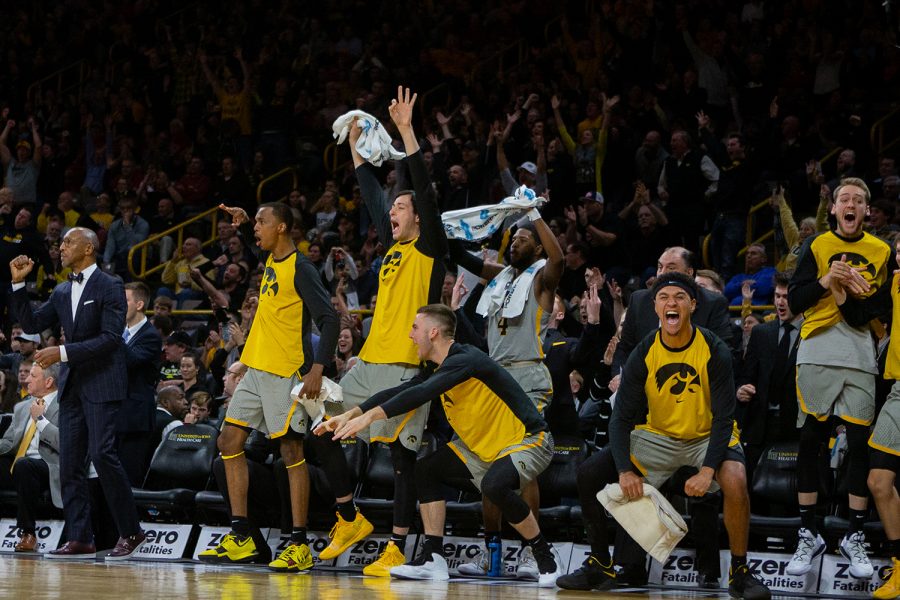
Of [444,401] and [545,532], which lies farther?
[545,532]

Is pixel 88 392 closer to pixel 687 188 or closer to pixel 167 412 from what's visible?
pixel 167 412

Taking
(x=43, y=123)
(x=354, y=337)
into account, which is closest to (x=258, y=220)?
(x=354, y=337)

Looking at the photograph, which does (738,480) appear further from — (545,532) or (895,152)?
(895,152)

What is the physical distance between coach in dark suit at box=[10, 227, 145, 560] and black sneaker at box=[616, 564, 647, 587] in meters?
3.35

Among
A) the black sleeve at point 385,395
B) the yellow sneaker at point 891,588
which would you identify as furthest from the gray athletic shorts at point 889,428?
the black sleeve at point 385,395

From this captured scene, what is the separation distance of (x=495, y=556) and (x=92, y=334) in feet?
10.5

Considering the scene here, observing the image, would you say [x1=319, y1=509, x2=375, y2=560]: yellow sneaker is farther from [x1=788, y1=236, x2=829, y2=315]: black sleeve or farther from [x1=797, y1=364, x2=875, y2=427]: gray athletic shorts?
[x1=788, y1=236, x2=829, y2=315]: black sleeve

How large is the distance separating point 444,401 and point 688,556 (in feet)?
5.72

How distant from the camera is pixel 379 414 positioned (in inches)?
274

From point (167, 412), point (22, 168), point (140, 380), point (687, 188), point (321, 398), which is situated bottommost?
point (167, 412)

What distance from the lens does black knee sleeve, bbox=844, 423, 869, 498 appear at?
7188 millimetres

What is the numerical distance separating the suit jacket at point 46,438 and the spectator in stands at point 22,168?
810 centimetres

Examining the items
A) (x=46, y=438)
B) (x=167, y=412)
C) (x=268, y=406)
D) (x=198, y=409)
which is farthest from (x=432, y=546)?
(x=46, y=438)

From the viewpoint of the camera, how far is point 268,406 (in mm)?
8094
